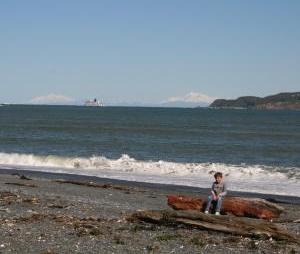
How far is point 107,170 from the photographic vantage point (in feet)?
105

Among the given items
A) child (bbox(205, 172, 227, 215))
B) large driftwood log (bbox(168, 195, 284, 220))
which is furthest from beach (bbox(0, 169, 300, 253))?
child (bbox(205, 172, 227, 215))

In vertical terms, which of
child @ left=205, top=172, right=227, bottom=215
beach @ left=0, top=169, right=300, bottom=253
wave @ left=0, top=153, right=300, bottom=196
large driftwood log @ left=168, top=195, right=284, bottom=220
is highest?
child @ left=205, top=172, right=227, bottom=215

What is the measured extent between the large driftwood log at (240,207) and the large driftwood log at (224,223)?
7.25 ft

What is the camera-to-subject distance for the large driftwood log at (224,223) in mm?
10922

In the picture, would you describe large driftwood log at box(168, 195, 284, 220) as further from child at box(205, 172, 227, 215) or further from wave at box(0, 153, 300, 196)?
wave at box(0, 153, 300, 196)

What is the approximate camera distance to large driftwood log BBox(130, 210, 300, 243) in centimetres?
1092

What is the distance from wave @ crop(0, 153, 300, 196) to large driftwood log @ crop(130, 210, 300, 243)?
11433 millimetres

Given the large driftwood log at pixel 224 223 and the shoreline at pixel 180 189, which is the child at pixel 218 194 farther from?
the shoreline at pixel 180 189

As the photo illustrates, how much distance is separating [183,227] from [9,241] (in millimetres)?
3413

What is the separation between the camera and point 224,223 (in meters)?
11.4

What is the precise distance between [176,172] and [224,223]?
19796mm

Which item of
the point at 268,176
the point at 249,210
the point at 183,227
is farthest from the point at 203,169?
the point at 183,227

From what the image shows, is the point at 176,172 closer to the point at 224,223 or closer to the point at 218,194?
the point at 218,194

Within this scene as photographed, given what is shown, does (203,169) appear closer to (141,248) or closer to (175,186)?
(175,186)
